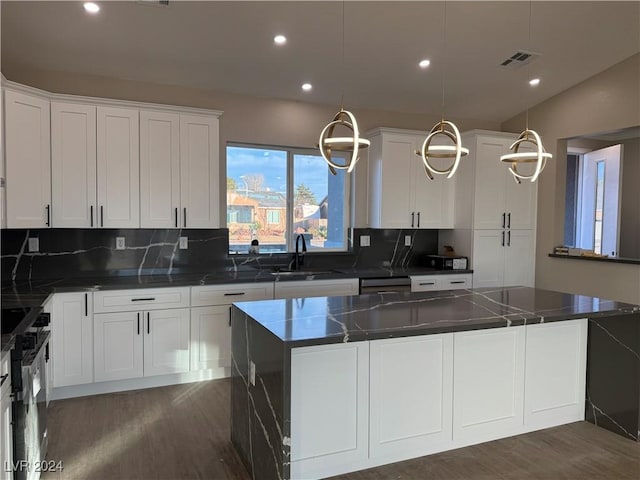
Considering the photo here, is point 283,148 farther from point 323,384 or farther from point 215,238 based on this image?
point 323,384

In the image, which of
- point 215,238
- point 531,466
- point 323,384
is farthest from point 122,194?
point 531,466

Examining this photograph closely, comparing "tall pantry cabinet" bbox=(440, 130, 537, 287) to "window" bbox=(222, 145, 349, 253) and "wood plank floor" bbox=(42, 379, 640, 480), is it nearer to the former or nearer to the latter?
"window" bbox=(222, 145, 349, 253)

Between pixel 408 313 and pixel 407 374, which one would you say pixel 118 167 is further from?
pixel 407 374

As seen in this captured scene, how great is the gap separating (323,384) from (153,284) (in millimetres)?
2012

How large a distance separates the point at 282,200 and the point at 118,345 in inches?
86.9

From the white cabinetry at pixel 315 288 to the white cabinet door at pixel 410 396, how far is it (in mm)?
1695

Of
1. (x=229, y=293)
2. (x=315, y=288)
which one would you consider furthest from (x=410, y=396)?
(x=229, y=293)

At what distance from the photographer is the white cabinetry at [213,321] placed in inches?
164

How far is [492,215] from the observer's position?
5.39 m

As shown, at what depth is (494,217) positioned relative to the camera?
541cm

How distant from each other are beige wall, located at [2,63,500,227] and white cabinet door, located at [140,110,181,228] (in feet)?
1.27

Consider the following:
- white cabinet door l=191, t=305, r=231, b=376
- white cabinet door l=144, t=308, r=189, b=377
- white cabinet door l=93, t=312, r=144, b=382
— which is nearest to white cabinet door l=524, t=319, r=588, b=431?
white cabinet door l=191, t=305, r=231, b=376

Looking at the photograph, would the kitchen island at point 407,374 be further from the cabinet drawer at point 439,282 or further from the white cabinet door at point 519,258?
the white cabinet door at point 519,258

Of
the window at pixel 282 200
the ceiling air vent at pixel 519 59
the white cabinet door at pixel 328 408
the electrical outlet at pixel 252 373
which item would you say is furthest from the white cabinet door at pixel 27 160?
the ceiling air vent at pixel 519 59
